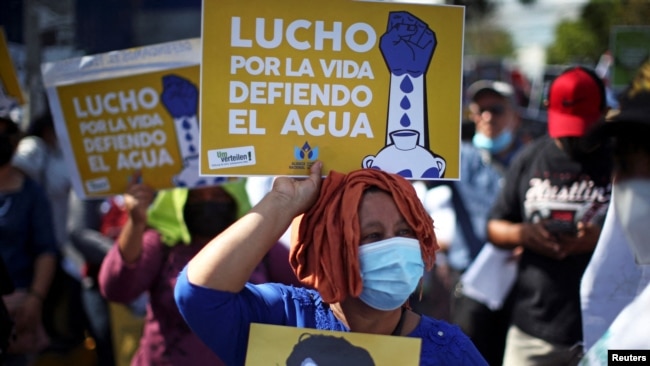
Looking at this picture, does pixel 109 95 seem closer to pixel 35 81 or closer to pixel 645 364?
pixel 645 364

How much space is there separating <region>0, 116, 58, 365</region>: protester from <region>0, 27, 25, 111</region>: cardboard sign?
1.05ft

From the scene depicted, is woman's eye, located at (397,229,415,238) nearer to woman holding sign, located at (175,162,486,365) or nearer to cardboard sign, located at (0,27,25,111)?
woman holding sign, located at (175,162,486,365)

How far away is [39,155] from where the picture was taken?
661 centimetres

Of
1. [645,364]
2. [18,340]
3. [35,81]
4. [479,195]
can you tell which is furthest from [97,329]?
[645,364]

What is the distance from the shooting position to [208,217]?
4039 millimetres

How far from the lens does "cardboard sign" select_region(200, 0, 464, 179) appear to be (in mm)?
2662

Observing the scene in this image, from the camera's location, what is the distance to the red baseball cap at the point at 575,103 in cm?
440

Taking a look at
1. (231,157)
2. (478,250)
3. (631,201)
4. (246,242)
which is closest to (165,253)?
(231,157)

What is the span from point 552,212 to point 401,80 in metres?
1.88

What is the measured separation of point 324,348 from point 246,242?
1.09 ft

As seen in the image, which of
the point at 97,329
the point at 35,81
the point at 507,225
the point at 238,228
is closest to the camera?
the point at 238,228

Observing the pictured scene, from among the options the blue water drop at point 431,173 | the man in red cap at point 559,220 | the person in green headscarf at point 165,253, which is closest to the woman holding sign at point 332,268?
the blue water drop at point 431,173

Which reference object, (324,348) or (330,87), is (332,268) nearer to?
(324,348)

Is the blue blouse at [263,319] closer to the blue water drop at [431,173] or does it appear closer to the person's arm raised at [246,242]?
the person's arm raised at [246,242]
